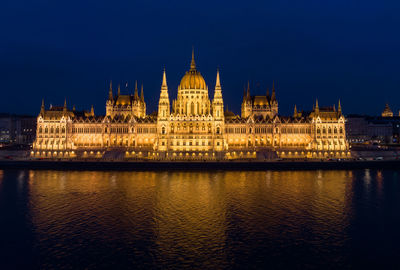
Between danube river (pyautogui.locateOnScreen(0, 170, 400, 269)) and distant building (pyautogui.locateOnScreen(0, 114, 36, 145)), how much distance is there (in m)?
125

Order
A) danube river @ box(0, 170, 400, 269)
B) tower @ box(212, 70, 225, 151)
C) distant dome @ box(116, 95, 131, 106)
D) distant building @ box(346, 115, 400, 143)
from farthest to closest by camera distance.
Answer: distant building @ box(346, 115, 400, 143) → distant dome @ box(116, 95, 131, 106) → tower @ box(212, 70, 225, 151) → danube river @ box(0, 170, 400, 269)

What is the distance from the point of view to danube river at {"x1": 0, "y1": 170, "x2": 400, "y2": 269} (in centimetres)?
3080

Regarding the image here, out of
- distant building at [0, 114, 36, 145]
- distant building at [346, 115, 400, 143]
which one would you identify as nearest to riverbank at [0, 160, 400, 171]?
distant building at [346, 115, 400, 143]

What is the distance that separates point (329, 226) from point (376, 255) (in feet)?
25.0

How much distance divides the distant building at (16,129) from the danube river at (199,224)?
4912 inches

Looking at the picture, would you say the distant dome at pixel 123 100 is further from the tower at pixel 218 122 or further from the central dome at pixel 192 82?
the tower at pixel 218 122

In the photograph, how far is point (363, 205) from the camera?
49.3 metres

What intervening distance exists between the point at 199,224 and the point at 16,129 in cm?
17141

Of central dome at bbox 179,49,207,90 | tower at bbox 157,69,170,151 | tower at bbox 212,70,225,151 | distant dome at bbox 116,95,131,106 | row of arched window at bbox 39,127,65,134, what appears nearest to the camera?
tower at bbox 157,69,170,151

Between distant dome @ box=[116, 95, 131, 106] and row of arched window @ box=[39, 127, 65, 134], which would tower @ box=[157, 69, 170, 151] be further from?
row of arched window @ box=[39, 127, 65, 134]

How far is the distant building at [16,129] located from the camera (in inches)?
6831

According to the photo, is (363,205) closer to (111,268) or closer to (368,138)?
(111,268)

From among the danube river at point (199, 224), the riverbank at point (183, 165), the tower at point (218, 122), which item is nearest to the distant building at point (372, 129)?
the tower at point (218, 122)

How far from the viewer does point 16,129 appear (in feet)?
582
